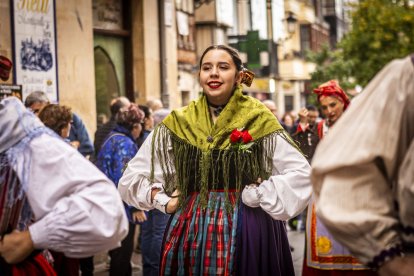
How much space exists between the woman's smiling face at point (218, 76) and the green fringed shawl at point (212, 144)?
0.19 feet

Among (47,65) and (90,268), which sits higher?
(47,65)

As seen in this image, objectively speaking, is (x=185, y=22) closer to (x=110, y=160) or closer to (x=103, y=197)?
(x=110, y=160)

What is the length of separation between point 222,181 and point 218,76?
0.65 metres

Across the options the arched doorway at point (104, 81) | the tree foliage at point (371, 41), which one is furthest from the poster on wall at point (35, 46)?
the tree foliage at point (371, 41)

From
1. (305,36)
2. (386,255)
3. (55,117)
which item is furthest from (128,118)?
(305,36)

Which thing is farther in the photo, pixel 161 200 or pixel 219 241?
pixel 161 200

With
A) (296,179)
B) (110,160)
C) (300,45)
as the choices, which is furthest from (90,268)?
(300,45)

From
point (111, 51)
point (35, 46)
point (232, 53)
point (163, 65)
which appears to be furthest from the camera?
point (163, 65)

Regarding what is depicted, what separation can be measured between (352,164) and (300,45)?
45.8 metres

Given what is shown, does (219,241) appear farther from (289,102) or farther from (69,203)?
(289,102)

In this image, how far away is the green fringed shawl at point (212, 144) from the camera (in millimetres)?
4836

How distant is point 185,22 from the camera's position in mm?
18875

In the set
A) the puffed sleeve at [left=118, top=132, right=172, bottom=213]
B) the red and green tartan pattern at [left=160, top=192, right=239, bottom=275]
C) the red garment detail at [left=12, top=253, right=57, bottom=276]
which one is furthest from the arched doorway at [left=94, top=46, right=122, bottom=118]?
the red garment detail at [left=12, top=253, right=57, bottom=276]

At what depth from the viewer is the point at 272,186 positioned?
4.73 m
